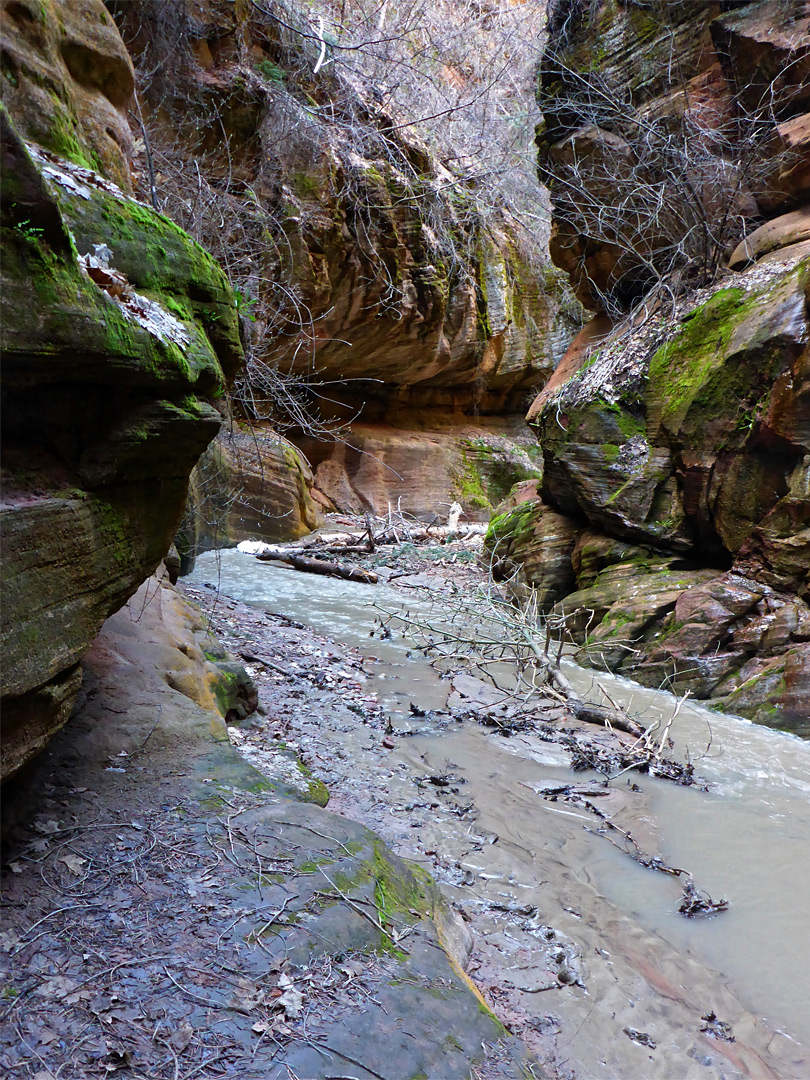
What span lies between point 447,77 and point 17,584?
757 inches

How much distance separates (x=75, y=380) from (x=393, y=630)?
5.86m

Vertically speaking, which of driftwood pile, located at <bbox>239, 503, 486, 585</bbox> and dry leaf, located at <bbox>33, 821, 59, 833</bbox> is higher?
driftwood pile, located at <bbox>239, 503, 486, 585</bbox>

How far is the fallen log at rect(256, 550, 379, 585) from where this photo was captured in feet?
34.0

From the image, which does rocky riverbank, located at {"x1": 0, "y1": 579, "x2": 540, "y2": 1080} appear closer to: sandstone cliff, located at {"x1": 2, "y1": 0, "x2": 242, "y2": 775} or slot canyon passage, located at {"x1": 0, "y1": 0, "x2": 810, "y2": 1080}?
slot canyon passage, located at {"x1": 0, "y1": 0, "x2": 810, "y2": 1080}

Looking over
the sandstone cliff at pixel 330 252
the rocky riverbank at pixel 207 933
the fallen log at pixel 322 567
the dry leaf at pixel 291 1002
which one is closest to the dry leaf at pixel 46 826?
the rocky riverbank at pixel 207 933

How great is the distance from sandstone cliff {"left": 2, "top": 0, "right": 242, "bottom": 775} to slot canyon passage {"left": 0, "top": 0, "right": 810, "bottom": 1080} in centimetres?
2

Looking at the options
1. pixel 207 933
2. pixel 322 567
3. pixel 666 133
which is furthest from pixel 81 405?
pixel 666 133

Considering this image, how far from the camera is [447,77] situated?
659 inches

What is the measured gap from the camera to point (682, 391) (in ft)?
25.0

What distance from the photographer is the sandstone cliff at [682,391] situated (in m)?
6.19

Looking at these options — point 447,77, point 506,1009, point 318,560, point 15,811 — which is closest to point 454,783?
point 506,1009

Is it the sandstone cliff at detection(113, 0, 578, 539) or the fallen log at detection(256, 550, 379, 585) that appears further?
the fallen log at detection(256, 550, 379, 585)

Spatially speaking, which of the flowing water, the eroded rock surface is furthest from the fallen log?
the flowing water

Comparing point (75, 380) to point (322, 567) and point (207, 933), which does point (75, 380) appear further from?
point (322, 567)
